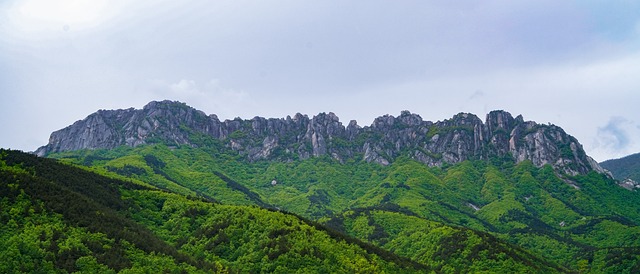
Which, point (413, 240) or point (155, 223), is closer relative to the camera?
point (155, 223)

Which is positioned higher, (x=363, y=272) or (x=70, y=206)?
(x=70, y=206)

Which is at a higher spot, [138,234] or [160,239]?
[138,234]

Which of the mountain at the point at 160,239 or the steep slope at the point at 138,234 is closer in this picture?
the steep slope at the point at 138,234

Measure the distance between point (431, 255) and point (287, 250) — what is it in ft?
231

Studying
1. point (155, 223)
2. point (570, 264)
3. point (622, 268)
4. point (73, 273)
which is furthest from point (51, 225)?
point (570, 264)

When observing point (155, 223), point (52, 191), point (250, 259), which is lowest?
point (250, 259)

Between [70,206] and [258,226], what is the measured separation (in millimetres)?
41057

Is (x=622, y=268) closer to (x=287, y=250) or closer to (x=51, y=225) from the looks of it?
(x=287, y=250)

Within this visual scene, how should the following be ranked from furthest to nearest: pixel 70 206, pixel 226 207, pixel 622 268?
1. pixel 622 268
2. pixel 226 207
3. pixel 70 206

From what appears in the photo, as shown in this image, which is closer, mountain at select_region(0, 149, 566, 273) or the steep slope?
the steep slope

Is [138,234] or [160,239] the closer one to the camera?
[138,234]

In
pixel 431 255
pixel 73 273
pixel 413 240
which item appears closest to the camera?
pixel 73 273

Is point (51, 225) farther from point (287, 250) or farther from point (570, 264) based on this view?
point (570, 264)

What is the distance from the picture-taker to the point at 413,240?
180625 millimetres
